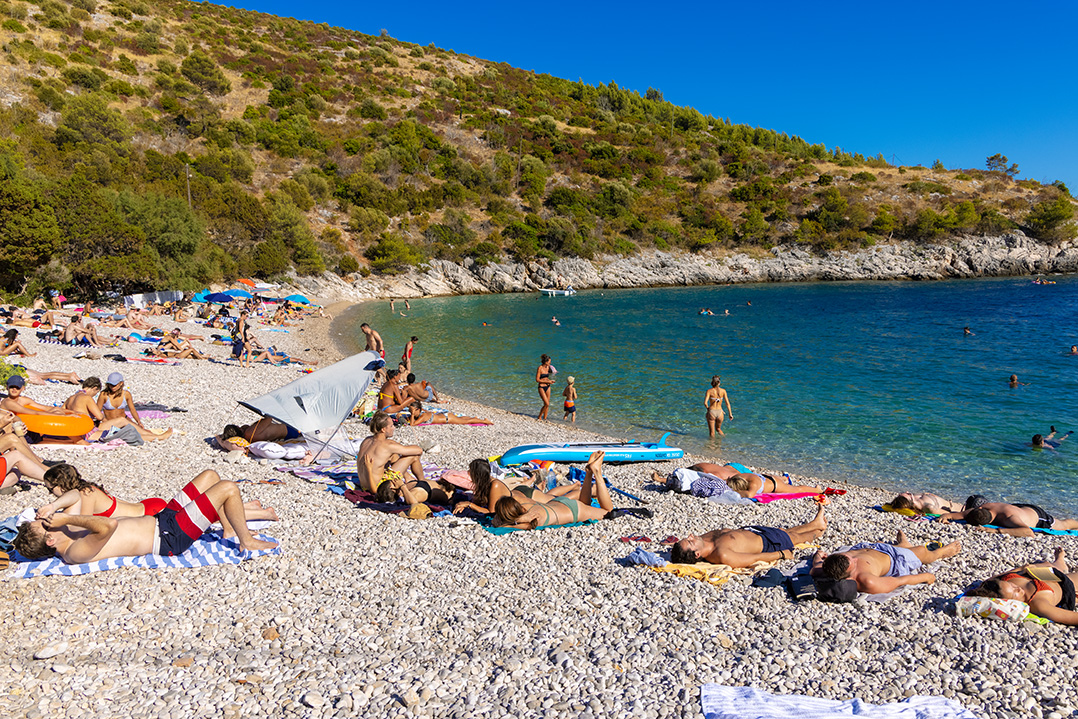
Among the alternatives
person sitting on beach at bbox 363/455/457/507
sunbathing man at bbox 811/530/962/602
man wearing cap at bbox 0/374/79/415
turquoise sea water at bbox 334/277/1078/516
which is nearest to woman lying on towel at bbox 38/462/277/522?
person sitting on beach at bbox 363/455/457/507

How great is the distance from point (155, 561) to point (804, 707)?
529 centimetres

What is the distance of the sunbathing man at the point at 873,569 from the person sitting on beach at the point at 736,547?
51cm

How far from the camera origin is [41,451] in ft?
27.7

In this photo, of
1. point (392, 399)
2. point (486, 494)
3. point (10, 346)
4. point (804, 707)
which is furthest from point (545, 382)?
point (10, 346)

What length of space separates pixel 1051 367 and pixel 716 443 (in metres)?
15.3

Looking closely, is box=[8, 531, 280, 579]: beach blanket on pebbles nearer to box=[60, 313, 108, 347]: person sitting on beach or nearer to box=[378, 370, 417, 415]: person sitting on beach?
box=[378, 370, 417, 415]: person sitting on beach

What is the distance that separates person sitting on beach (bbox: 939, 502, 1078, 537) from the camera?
738cm

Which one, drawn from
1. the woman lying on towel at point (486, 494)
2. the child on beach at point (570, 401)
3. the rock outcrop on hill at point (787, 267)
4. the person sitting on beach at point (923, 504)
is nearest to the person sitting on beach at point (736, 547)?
the woman lying on towel at point (486, 494)

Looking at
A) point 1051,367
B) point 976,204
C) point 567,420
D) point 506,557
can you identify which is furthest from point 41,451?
point 976,204

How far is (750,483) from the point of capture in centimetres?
885

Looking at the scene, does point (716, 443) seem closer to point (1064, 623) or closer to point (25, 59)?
point (1064, 623)

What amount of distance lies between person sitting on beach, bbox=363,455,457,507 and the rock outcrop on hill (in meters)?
48.9

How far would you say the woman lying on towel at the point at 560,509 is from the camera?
6.82 metres

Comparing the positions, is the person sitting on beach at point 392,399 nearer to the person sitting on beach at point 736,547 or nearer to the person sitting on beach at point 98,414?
the person sitting on beach at point 98,414
